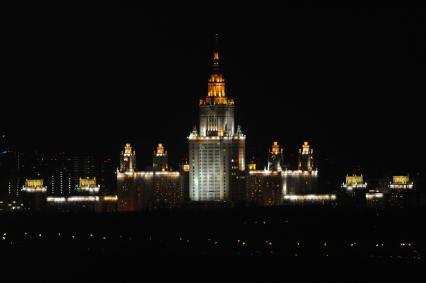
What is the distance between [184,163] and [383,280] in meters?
66.7

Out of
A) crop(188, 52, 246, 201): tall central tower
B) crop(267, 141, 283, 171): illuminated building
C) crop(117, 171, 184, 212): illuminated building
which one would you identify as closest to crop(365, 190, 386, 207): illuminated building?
crop(267, 141, 283, 171): illuminated building

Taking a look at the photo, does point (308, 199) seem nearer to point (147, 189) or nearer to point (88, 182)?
point (147, 189)

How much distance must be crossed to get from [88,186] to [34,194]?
21.0 feet

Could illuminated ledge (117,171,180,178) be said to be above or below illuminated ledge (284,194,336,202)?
above

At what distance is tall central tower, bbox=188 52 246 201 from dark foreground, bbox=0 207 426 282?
752cm

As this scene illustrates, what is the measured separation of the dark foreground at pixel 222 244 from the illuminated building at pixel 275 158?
774cm

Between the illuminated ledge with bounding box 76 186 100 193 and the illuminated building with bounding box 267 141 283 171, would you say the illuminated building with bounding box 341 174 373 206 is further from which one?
the illuminated ledge with bounding box 76 186 100 193

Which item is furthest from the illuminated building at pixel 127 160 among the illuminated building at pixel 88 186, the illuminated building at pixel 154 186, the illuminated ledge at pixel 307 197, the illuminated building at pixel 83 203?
the illuminated ledge at pixel 307 197

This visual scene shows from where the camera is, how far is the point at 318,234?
16038cm

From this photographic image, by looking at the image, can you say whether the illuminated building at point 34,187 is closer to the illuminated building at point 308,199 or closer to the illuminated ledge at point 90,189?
the illuminated ledge at point 90,189


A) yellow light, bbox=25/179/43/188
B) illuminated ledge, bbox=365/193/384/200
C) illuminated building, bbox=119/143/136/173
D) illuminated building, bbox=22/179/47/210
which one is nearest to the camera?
illuminated building, bbox=119/143/136/173

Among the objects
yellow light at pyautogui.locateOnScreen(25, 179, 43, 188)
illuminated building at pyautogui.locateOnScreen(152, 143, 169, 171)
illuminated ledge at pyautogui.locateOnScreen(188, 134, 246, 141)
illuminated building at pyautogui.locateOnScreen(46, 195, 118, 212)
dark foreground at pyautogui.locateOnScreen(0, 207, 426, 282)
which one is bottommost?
dark foreground at pyautogui.locateOnScreen(0, 207, 426, 282)

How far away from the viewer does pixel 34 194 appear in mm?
191875

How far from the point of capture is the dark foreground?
132 m
